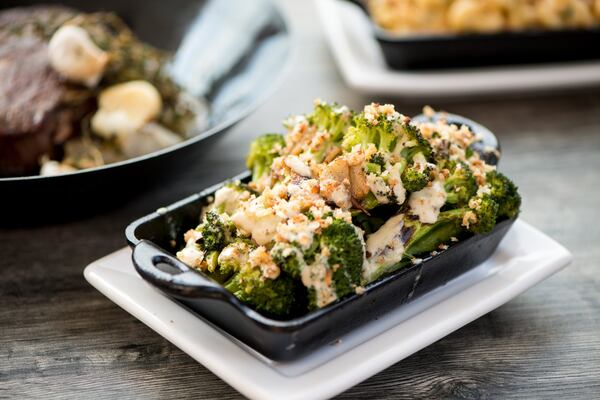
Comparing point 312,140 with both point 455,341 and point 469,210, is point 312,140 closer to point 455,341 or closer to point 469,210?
point 469,210

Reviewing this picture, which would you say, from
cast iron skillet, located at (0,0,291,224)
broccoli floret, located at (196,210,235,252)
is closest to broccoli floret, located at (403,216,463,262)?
broccoli floret, located at (196,210,235,252)

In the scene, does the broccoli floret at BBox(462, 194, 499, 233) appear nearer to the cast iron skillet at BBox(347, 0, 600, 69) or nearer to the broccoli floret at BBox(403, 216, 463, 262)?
the broccoli floret at BBox(403, 216, 463, 262)

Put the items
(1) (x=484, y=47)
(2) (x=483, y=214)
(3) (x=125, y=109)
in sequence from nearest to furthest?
(2) (x=483, y=214) → (3) (x=125, y=109) → (1) (x=484, y=47)

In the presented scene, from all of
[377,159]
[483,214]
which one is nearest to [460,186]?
[483,214]

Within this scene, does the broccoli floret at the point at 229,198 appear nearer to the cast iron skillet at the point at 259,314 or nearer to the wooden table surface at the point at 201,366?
the cast iron skillet at the point at 259,314

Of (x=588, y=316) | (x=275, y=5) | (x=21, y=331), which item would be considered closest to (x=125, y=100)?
(x=275, y=5)

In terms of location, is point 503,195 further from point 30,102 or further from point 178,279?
point 30,102

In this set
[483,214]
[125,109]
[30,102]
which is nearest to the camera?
[483,214]
